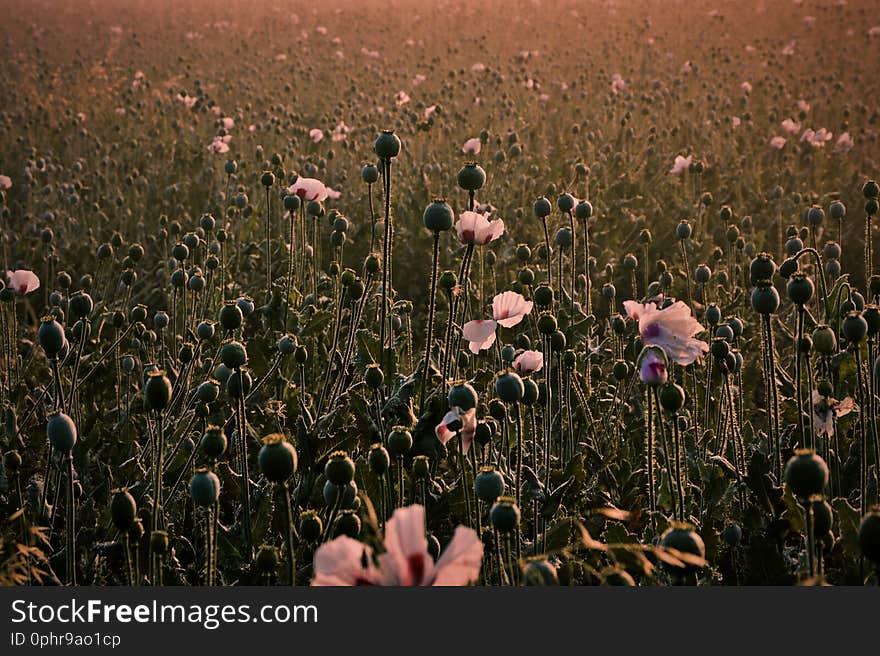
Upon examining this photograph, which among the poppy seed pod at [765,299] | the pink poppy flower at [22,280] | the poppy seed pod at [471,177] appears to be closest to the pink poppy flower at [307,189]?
the pink poppy flower at [22,280]

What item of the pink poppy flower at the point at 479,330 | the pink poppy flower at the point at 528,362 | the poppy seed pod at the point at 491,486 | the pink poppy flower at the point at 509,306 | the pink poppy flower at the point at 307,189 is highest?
the pink poppy flower at the point at 307,189

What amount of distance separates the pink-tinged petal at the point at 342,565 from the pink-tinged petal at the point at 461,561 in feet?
0.26

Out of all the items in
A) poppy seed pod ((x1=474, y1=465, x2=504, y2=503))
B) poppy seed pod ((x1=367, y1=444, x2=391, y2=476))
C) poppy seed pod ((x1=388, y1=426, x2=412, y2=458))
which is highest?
poppy seed pod ((x1=388, y1=426, x2=412, y2=458))

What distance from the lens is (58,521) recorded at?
2.14m

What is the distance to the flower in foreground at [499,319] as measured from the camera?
6.33ft

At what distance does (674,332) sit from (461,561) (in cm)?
83

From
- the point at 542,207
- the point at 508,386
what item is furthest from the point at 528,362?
the point at 542,207

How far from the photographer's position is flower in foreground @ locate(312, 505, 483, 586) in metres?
0.95

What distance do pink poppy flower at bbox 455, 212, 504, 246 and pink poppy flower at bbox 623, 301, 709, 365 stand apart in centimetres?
40

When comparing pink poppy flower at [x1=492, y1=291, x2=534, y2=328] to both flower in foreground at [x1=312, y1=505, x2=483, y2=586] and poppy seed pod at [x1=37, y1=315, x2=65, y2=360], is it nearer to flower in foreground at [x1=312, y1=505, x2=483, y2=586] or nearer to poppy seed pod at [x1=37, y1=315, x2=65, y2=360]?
poppy seed pod at [x1=37, y1=315, x2=65, y2=360]

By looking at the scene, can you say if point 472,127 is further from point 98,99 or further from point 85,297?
point 85,297

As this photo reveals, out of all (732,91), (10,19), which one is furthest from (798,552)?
(10,19)

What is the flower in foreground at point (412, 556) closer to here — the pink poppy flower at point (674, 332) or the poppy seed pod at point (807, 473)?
the poppy seed pod at point (807, 473)

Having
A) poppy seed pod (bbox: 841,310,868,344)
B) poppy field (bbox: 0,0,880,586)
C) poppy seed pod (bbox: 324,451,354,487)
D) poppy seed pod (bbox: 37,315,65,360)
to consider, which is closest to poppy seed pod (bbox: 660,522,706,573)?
poppy field (bbox: 0,0,880,586)
